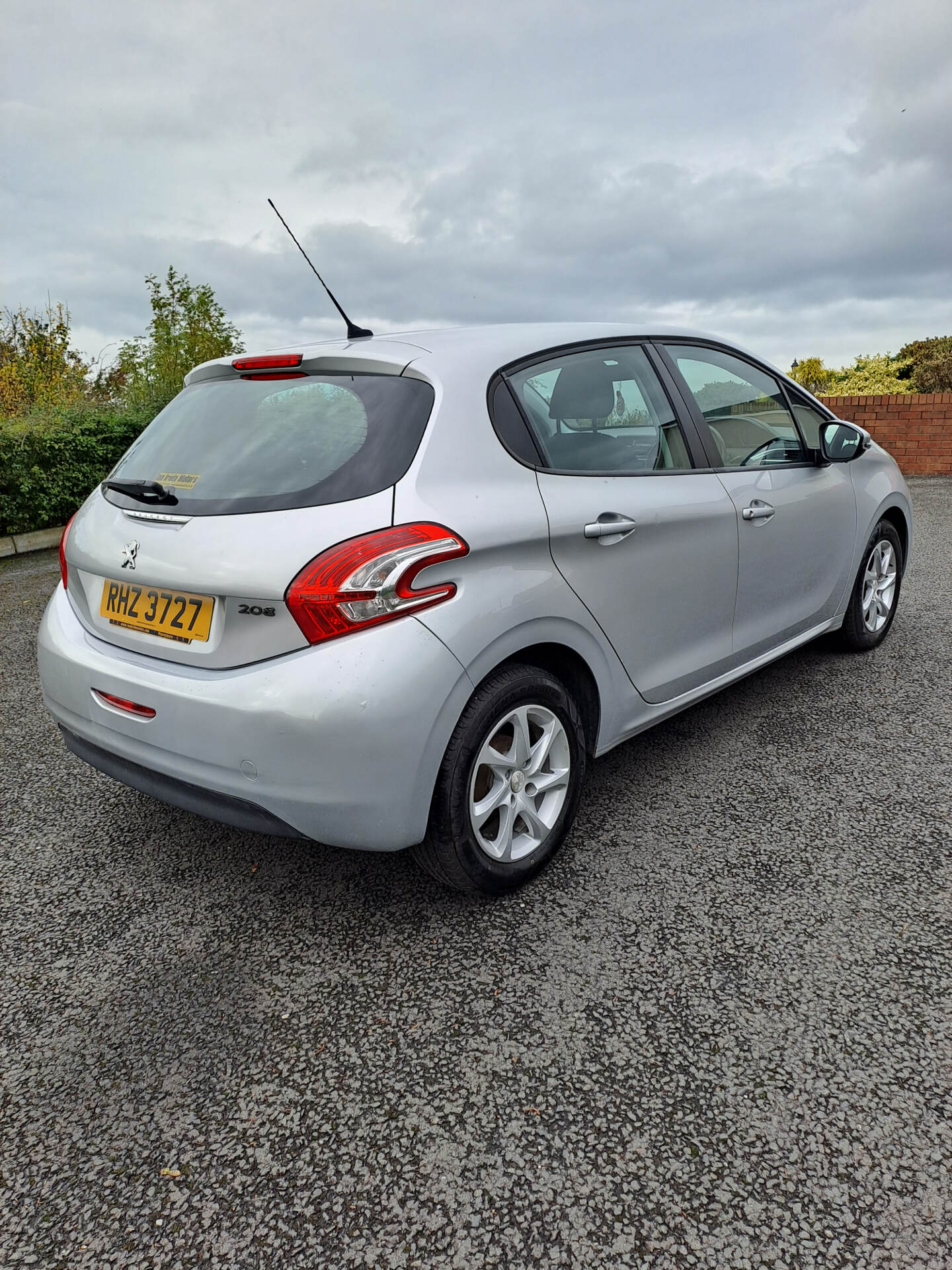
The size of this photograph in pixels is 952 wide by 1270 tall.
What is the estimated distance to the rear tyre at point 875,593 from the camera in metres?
4.41

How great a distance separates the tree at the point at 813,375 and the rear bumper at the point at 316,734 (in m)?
21.6

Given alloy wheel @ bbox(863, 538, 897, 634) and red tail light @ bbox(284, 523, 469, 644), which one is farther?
alloy wheel @ bbox(863, 538, 897, 634)

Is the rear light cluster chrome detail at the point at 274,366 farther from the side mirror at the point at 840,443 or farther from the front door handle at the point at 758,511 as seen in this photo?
the side mirror at the point at 840,443

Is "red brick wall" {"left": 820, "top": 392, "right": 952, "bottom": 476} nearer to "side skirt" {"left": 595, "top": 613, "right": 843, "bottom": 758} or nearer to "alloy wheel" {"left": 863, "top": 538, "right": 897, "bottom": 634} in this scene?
"alloy wheel" {"left": 863, "top": 538, "right": 897, "bottom": 634}

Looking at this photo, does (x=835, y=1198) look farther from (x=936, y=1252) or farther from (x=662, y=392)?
(x=662, y=392)

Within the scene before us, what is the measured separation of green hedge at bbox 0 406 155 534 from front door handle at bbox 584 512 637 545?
939cm

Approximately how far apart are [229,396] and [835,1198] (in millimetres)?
2482

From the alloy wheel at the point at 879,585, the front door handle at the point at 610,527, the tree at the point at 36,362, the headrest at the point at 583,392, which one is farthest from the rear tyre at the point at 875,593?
the tree at the point at 36,362

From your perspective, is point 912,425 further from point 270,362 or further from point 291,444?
point 291,444

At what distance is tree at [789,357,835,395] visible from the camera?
941 inches

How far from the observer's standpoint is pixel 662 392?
3113 mm

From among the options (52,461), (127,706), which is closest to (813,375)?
(52,461)

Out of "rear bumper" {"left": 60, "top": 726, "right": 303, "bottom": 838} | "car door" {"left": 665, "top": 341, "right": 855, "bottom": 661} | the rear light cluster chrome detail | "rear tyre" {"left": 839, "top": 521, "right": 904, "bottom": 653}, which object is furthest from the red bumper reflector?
"rear tyre" {"left": 839, "top": 521, "right": 904, "bottom": 653}

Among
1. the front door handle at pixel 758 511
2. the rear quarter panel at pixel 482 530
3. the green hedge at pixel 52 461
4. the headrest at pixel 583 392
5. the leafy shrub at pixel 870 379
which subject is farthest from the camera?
the leafy shrub at pixel 870 379
